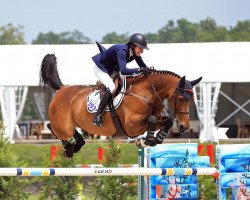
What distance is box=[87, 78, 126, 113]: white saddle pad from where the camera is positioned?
8.47 metres

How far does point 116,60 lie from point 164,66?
15.6 meters

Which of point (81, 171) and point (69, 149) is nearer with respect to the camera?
point (81, 171)

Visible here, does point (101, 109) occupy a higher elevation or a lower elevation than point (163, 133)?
higher

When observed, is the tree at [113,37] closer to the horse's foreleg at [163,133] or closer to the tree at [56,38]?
the tree at [56,38]

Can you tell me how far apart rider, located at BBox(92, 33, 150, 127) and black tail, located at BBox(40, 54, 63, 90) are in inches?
25.5

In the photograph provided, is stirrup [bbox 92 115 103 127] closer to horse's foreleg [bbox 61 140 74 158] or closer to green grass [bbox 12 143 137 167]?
horse's foreleg [bbox 61 140 74 158]

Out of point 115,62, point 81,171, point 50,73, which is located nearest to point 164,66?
point 50,73

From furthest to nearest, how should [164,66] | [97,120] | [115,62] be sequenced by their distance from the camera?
[164,66] → [115,62] → [97,120]

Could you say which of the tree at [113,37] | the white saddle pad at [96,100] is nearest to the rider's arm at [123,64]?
the white saddle pad at [96,100]

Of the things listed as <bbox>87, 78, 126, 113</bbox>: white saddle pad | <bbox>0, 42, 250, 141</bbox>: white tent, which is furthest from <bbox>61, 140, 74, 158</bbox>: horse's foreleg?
<bbox>0, 42, 250, 141</bbox>: white tent

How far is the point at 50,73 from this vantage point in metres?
9.22

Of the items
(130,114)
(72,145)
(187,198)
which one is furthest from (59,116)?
(187,198)

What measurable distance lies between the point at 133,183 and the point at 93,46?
533 inches

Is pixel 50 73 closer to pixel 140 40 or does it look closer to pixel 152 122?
pixel 140 40
